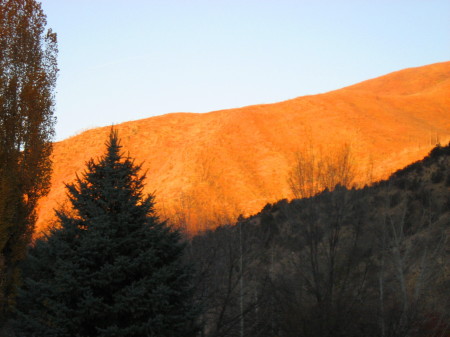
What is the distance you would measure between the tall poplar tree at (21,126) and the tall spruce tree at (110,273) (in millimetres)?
7747

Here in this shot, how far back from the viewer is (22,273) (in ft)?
57.0

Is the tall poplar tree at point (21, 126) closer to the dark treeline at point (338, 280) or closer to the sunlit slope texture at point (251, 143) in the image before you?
the dark treeline at point (338, 280)

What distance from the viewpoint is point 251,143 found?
6425 cm

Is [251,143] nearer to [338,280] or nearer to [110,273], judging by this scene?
[338,280]

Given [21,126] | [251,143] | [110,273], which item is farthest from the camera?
[251,143]

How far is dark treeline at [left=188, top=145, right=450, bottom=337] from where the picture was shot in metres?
12.6

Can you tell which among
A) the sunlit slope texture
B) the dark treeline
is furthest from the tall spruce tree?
the sunlit slope texture

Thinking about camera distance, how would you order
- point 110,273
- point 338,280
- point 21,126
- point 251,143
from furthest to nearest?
point 251,143 → point 21,126 → point 338,280 → point 110,273

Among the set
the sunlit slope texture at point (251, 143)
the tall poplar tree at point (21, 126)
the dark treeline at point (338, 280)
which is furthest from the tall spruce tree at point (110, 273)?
the sunlit slope texture at point (251, 143)

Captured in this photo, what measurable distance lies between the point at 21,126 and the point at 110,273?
11.9 metres

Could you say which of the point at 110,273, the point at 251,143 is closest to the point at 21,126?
the point at 110,273

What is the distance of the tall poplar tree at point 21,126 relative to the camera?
56.7 ft

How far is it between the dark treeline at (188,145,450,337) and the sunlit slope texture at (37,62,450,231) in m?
19.8

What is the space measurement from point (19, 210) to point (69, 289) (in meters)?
10.3
